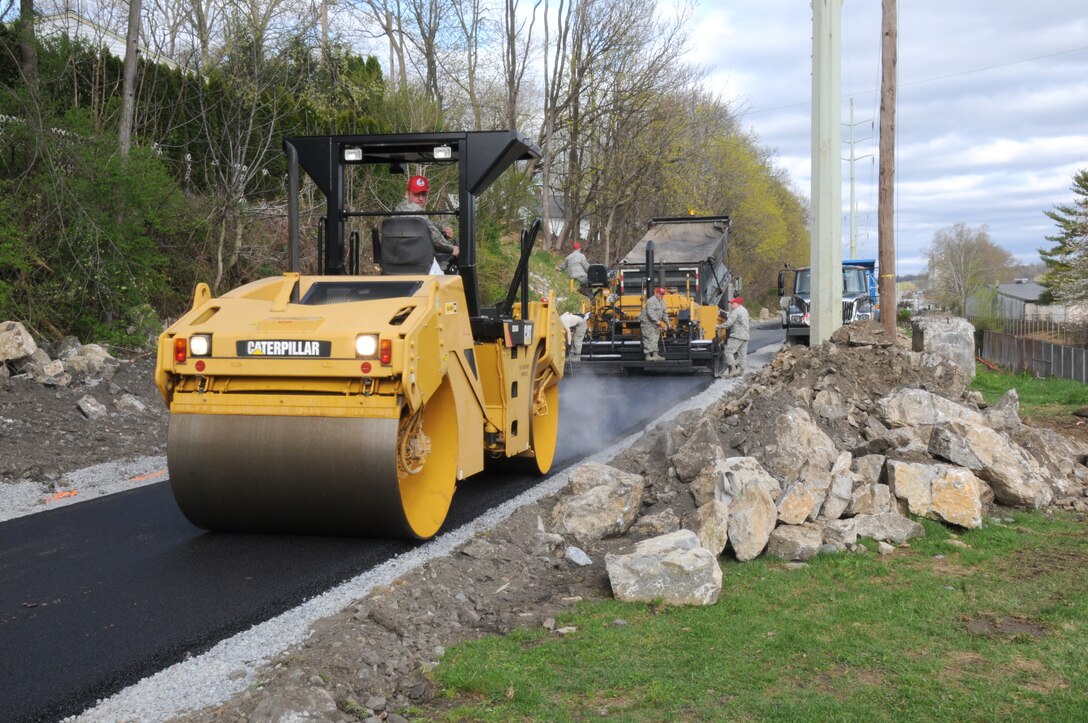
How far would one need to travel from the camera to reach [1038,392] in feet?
56.6

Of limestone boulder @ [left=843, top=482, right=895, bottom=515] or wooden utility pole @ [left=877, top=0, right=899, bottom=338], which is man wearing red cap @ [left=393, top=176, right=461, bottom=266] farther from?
wooden utility pole @ [left=877, top=0, right=899, bottom=338]

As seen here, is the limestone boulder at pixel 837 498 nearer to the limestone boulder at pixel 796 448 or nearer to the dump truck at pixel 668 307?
the limestone boulder at pixel 796 448

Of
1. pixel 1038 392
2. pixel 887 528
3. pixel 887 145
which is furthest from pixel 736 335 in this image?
pixel 887 528

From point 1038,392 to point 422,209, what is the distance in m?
13.8

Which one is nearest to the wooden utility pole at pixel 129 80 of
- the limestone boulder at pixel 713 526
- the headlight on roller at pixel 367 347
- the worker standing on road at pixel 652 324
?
the worker standing on road at pixel 652 324

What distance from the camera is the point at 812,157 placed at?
13586mm

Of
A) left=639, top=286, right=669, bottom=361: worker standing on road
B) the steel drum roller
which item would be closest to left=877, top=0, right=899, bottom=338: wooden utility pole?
left=639, top=286, right=669, bottom=361: worker standing on road

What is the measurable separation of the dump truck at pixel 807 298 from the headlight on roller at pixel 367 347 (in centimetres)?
2231

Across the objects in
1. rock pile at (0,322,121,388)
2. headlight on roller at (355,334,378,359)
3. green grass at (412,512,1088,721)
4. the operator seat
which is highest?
the operator seat

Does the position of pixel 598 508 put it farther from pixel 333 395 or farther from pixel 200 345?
pixel 200 345

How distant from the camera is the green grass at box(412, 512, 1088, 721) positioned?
3.91 m

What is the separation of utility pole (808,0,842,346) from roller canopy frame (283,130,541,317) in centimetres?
715

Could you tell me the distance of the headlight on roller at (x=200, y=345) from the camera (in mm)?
5590

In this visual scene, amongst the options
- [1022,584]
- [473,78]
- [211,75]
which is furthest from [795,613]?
[473,78]
